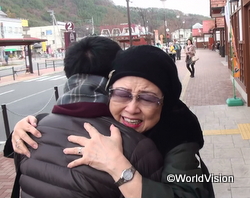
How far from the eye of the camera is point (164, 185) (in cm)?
120

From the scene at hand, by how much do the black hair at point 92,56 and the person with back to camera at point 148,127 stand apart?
7cm

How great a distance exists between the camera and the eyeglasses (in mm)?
1348

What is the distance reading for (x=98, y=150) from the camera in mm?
1210

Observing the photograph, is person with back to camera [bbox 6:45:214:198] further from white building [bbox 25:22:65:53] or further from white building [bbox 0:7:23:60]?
white building [bbox 25:22:65:53]

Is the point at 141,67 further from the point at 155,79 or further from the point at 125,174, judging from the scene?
the point at 125,174

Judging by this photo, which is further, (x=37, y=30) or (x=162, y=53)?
(x=37, y=30)

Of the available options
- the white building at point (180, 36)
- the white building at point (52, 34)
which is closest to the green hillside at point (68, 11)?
the white building at point (180, 36)

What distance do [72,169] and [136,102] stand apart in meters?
0.38

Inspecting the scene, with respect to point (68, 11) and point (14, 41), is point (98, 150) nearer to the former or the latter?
point (14, 41)

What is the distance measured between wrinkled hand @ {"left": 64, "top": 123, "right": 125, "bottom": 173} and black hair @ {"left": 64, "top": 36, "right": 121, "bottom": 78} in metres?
0.33

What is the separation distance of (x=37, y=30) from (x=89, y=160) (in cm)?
10194

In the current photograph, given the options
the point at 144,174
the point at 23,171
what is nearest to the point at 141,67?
the point at 144,174

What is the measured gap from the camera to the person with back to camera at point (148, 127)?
119cm

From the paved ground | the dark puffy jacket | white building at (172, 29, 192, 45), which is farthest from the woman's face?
white building at (172, 29, 192, 45)
